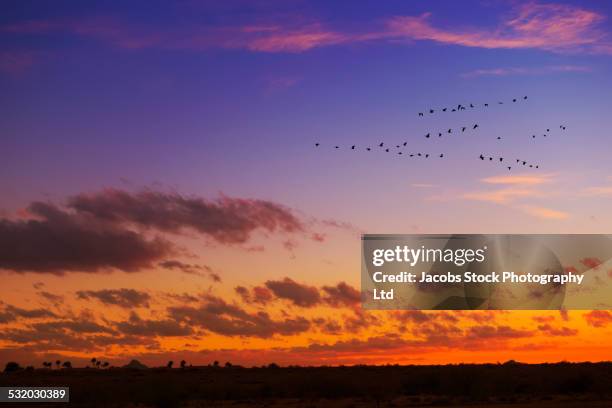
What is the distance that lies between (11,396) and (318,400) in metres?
24.1

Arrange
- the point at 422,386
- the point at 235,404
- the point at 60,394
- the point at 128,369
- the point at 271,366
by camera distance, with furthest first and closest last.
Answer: the point at 271,366
the point at 128,369
the point at 422,386
the point at 235,404
the point at 60,394

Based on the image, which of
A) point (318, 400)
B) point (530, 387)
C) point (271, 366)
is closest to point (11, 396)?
point (318, 400)

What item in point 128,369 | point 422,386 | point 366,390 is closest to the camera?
point 366,390

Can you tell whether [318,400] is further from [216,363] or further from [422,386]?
[216,363]

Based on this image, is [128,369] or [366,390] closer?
[366,390]

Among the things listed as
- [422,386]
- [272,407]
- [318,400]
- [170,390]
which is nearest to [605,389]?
[422,386]

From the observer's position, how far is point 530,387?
274 ft

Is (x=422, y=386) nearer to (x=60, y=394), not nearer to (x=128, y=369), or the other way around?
(x=60, y=394)

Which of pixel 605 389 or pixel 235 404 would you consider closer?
pixel 235 404

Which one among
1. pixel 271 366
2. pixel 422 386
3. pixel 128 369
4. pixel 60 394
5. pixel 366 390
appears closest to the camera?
pixel 60 394

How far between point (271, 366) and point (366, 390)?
250ft

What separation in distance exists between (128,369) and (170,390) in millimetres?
74594

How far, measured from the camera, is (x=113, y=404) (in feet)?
220

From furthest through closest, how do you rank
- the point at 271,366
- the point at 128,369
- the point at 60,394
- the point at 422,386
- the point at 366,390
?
the point at 271,366, the point at 128,369, the point at 422,386, the point at 366,390, the point at 60,394
